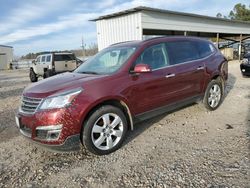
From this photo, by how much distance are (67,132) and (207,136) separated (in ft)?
8.16

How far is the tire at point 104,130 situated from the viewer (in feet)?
11.5

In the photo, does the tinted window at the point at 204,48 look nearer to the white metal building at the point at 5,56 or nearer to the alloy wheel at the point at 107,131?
the alloy wheel at the point at 107,131

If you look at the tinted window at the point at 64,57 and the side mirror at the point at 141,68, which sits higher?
the tinted window at the point at 64,57

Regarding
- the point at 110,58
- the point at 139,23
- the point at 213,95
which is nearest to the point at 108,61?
the point at 110,58

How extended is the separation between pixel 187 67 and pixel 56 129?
2.96 metres

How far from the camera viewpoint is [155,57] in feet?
14.7

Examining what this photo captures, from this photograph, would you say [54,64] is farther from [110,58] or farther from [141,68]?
[141,68]

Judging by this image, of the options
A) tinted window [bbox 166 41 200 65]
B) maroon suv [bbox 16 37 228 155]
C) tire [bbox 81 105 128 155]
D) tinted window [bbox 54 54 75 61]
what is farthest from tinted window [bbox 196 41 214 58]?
tinted window [bbox 54 54 75 61]

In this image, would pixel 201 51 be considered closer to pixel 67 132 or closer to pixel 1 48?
pixel 67 132

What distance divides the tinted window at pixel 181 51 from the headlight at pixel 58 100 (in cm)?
223

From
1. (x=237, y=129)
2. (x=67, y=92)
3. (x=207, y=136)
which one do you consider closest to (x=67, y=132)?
(x=67, y=92)

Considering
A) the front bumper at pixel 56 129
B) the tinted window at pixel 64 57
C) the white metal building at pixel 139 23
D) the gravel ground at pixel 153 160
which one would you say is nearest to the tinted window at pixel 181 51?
the gravel ground at pixel 153 160

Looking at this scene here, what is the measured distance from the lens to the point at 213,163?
332 centimetres

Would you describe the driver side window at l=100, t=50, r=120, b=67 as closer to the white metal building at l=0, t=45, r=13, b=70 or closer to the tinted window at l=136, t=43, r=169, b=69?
the tinted window at l=136, t=43, r=169, b=69
